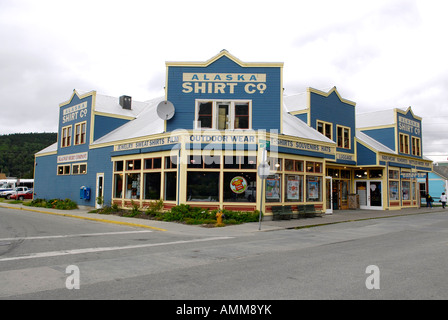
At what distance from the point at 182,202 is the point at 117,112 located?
13801 millimetres

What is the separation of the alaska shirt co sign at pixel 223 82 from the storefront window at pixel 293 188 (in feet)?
17.1

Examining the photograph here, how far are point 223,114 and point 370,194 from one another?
52.4 feet

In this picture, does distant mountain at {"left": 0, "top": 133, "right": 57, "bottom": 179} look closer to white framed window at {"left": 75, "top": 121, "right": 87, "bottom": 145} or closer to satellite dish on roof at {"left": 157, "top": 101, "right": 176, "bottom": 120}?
white framed window at {"left": 75, "top": 121, "right": 87, "bottom": 145}

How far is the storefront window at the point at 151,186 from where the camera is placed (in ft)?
66.0

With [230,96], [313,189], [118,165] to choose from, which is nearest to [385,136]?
[313,189]

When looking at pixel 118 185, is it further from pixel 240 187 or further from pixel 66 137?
pixel 66 137

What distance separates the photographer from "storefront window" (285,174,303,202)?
19.9 m

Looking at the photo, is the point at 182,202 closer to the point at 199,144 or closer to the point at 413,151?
the point at 199,144

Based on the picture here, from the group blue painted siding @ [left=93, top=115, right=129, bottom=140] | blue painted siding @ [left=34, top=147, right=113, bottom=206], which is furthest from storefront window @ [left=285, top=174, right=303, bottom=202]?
blue painted siding @ [left=93, top=115, right=129, bottom=140]

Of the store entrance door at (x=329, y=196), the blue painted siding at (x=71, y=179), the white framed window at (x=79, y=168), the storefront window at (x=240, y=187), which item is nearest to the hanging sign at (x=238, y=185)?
the storefront window at (x=240, y=187)

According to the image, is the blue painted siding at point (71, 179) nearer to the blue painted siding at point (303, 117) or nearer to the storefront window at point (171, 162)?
the storefront window at point (171, 162)

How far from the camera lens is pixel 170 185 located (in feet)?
63.5

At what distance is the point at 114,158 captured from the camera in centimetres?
2364

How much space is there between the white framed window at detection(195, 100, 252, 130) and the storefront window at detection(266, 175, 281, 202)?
10.3 feet
